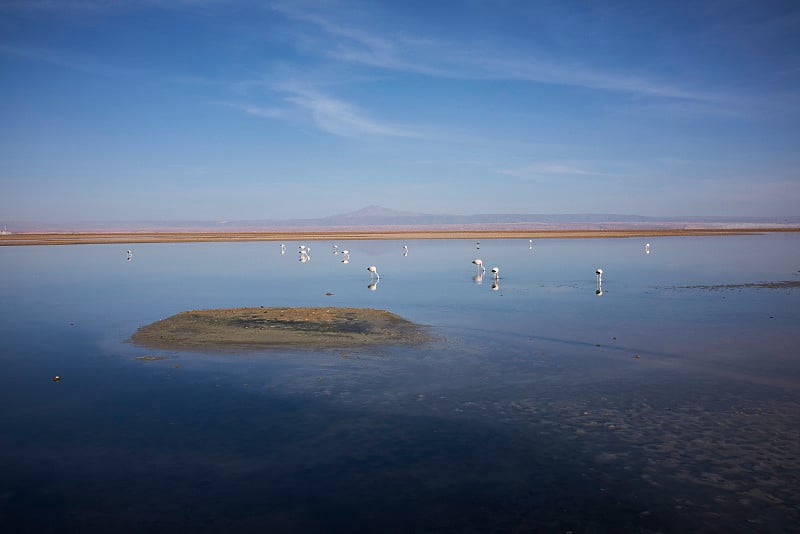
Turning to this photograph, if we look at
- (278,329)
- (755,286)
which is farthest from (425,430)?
(755,286)

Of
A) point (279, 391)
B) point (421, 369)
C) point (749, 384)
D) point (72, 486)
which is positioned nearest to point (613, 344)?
point (749, 384)

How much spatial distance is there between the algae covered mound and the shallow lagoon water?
957 millimetres

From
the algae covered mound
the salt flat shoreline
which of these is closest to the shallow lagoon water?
the algae covered mound

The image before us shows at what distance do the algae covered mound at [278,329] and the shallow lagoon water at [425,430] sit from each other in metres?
0.96

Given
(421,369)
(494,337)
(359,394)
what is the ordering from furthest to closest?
(494,337) → (421,369) → (359,394)

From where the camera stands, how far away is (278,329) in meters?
20.3

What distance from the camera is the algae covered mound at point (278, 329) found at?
18.3 meters

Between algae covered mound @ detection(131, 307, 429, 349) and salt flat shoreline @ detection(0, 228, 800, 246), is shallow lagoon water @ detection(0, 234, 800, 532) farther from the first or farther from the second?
salt flat shoreline @ detection(0, 228, 800, 246)

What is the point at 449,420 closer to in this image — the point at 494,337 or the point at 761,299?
the point at 494,337

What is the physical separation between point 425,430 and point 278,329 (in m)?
10.6

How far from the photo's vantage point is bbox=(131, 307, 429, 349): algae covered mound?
60.2 ft

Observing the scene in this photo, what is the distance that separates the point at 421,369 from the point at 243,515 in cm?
756

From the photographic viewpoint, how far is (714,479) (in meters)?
8.61

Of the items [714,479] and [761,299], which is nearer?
[714,479]
